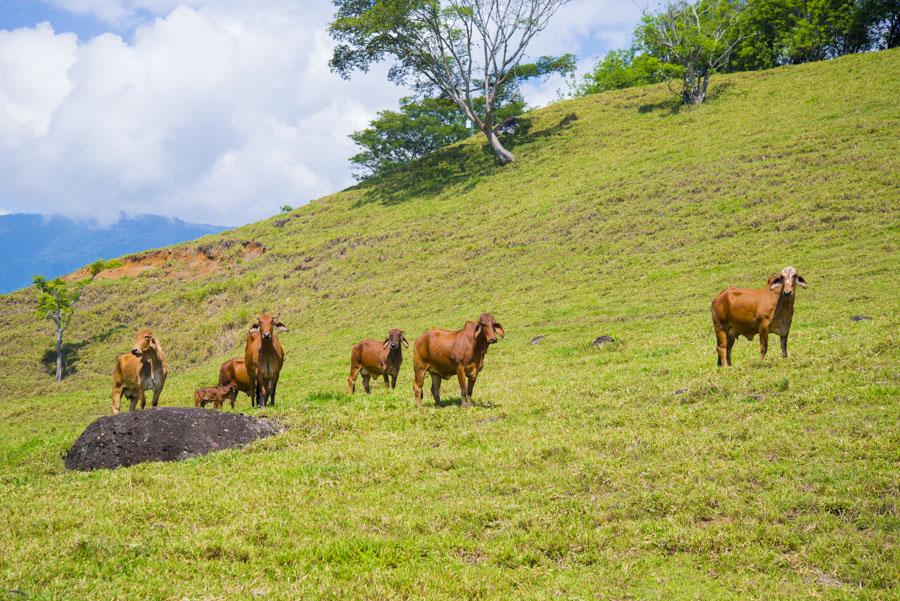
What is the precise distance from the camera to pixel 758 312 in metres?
14.7

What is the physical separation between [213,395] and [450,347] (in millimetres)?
10882

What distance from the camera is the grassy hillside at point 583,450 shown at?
21.4 feet

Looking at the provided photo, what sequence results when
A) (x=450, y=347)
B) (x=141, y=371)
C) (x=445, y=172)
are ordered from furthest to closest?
(x=445, y=172) → (x=141, y=371) → (x=450, y=347)

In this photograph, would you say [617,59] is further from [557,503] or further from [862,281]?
[557,503]

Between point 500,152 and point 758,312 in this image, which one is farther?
point 500,152

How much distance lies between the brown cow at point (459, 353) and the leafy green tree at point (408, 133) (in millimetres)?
76516

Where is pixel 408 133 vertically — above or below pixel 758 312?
above

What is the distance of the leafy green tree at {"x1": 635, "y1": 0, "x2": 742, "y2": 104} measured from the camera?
180 ft

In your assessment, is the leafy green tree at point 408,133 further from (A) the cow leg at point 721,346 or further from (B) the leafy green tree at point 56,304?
(A) the cow leg at point 721,346

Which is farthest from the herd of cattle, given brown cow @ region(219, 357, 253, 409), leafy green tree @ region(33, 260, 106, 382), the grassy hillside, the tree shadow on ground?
the tree shadow on ground

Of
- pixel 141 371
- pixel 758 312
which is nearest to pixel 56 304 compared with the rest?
pixel 141 371

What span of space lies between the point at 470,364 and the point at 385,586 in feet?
25.8

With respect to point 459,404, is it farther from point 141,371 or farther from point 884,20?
point 884,20

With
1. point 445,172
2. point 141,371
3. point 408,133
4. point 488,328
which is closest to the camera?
point 488,328
